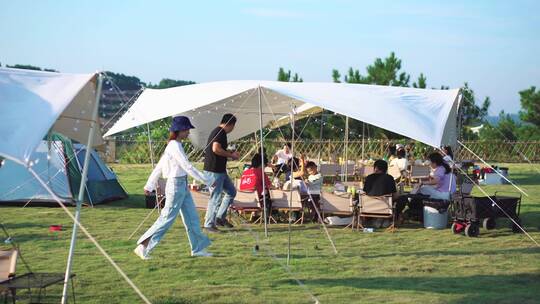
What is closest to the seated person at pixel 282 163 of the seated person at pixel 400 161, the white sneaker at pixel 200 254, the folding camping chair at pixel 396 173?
the folding camping chair at pixel 396 173

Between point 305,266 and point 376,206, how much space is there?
9.01ft

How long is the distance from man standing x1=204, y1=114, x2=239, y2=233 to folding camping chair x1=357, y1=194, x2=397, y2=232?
5.93ft

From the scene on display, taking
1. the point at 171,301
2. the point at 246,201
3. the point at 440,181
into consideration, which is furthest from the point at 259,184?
the point at 171,301

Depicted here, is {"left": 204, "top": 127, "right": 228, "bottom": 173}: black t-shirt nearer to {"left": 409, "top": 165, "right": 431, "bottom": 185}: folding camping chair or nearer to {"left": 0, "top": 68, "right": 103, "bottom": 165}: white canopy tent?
{"left": 0, "top": 68, "right": 103, "bottom": 165}: white canopy tent

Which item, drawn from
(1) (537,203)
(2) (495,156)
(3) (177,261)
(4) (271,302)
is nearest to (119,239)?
(3) (177,261)

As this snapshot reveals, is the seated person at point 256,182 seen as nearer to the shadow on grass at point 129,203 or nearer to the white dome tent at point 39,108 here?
the shadow on grass at point 129,203

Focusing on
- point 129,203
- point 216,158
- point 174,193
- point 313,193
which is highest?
point 216,158

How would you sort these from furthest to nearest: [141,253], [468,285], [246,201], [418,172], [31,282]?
[418,172] → [246,201] → [141,253] → [468,285] → [31,282]

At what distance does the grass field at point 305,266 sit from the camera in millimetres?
6422

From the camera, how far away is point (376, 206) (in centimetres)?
1013

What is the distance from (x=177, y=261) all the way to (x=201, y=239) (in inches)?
14.5

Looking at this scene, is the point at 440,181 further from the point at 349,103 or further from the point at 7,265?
the point at 7,265

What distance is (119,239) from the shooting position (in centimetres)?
937

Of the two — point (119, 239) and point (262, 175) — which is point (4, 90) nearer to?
point (119, 239)
